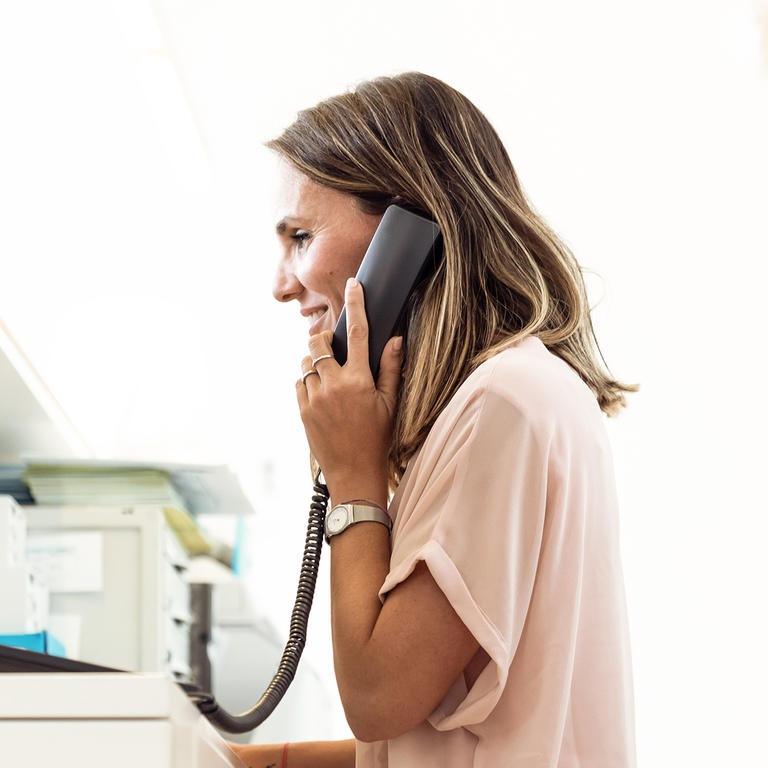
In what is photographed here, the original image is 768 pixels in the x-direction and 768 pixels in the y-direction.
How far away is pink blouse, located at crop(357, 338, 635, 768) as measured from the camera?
2.82 feet

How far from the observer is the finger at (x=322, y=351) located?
1.11m

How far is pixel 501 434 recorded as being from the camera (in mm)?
897

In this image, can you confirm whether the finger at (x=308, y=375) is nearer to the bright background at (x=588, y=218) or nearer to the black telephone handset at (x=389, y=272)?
the black telephone handset at (x=389, y=272)

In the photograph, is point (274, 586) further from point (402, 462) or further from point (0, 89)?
point (402, 462)

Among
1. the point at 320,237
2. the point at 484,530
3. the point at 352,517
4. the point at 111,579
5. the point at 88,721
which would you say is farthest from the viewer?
the point at 111,579

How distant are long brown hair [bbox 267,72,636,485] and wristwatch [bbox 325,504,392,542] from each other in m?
0.08

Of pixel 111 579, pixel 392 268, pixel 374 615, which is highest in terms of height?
pixel 392 268

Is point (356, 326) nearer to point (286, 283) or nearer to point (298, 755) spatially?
point (286, 283)

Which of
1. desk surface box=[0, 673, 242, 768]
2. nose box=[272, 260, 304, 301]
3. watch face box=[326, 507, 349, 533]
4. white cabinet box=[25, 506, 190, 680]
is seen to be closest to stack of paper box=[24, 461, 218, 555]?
white cabinet box=[25, 506, 190, 680]

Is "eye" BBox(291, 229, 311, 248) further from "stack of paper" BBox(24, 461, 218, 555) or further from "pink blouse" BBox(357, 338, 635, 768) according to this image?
"stack of paper" BBox(24, 461, 218, 555)

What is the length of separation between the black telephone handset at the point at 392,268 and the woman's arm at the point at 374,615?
119 mm

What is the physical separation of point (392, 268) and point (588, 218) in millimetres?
1942

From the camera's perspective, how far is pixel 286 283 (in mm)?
1280

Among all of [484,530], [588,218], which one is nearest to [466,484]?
[484,530]
